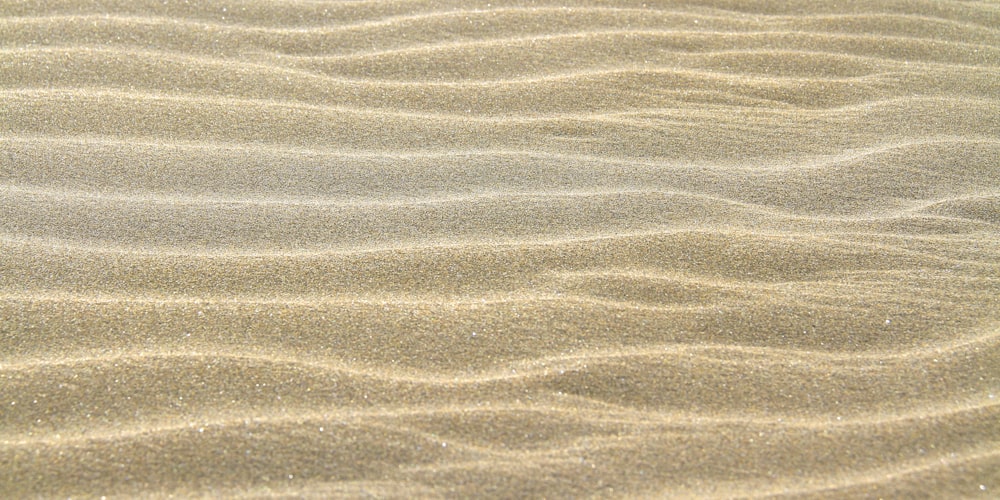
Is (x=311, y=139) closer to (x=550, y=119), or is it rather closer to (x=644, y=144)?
(x=550, y=119)

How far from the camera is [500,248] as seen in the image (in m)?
1.55

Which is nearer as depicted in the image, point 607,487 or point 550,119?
point 607,487

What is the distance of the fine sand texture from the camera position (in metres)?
1.16

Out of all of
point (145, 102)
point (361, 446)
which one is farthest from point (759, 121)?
point (145, 102)

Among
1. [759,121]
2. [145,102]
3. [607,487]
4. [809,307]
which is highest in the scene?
[145,102]

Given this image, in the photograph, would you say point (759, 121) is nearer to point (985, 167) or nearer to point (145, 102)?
point (985, 167)

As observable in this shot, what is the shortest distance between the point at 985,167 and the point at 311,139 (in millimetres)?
1548

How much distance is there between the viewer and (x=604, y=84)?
2088 millimetres

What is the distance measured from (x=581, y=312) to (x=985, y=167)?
3.58ft

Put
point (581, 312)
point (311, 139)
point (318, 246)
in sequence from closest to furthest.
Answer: point (581, 312), point (318, 246), point (311, 139)

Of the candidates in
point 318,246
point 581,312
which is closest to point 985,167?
point 581,312

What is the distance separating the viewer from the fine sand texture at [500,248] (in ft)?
3.79

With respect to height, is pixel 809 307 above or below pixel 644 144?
below

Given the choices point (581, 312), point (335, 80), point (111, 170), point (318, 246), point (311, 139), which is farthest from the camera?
point (335, 80)
